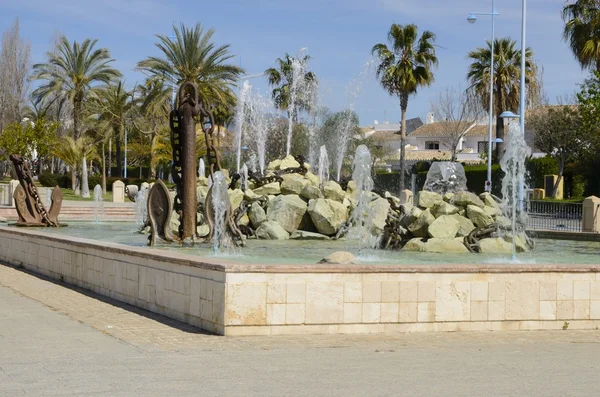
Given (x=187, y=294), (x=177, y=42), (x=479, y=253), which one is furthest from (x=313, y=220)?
(x=177, y=42)

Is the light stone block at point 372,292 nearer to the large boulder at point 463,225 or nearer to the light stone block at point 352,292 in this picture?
the light stone block at point 352,292

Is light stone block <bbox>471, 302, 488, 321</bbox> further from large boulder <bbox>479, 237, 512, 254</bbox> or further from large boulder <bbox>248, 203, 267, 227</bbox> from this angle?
large boulder <bbox>248, 203, 267, 227</bbox>

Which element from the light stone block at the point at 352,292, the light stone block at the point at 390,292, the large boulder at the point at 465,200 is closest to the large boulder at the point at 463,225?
the large boulder at the point at 465,200

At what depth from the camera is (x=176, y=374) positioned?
692cm

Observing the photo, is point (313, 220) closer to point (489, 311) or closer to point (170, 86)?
point (489, 311)

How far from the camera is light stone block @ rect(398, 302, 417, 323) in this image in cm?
911

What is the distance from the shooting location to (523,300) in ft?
31.1

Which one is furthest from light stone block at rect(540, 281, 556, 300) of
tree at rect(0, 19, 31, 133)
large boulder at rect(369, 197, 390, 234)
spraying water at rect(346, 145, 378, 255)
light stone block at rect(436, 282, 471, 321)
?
tree at rect(0, 19, 31, 133)

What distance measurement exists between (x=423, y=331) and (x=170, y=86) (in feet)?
138

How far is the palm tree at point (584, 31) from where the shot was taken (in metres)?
45.8

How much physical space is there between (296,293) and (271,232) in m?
10.6

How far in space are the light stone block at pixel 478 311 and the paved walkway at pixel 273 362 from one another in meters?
0.18

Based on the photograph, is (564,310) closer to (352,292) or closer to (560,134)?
(352,292)

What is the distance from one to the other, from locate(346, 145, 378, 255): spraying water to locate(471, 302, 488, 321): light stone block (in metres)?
7.03
